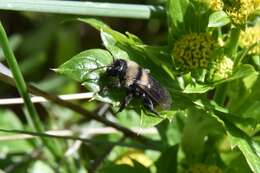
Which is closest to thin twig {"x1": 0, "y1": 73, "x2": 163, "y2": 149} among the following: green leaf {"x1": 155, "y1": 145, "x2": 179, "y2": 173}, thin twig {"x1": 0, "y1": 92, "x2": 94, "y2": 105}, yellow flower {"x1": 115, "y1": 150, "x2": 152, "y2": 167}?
thin twig {"x1": 0, "y1": 92, "x2": 94, "y2": 105}

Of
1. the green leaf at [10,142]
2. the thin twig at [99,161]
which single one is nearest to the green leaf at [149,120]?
the thin twig at [99,161]

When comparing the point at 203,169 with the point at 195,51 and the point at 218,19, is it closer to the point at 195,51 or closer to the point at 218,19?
the point at 195,51

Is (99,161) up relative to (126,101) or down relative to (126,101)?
down

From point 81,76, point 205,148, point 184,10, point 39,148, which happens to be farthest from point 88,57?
point 39,148

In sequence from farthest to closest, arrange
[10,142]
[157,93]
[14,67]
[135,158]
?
1. [10,142]
2. [135,158]
3. [14,67]
4. [157,93]

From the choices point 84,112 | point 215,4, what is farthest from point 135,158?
point 215,4

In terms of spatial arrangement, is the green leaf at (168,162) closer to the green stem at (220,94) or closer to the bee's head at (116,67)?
the green stem at (220,94)
